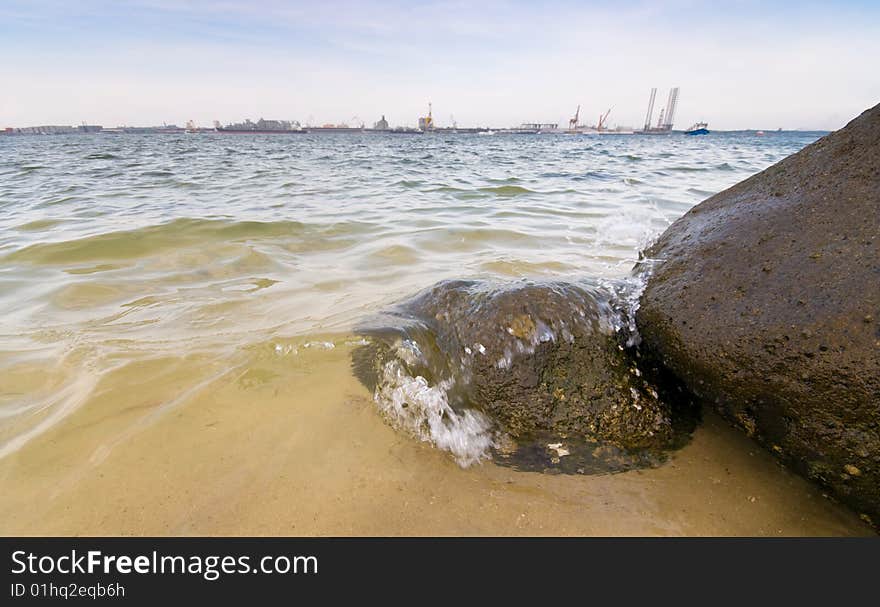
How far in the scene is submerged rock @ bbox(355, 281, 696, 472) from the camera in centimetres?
196

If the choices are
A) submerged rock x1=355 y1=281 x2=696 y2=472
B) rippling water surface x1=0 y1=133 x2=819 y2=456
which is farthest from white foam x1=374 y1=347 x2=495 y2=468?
rippling water surface x1=0 y1=133 x2=819 y2=456

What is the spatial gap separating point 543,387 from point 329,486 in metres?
0.98

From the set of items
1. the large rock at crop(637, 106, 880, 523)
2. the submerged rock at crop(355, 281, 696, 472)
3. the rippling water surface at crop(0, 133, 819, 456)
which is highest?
the large rock at crop(637, 106, 880, 523)

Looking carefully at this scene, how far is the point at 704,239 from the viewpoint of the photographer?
85.5 inches

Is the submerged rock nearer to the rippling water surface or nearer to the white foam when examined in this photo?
the white foam

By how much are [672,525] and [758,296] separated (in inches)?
35.6

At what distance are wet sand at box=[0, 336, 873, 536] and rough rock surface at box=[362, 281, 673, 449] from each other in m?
0.20

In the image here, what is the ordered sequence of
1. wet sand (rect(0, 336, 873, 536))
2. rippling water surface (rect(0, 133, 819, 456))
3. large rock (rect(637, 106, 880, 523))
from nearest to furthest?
large rock (rect(637, 106, 880, 523)), wet sand (rect(0, 336, 873, 536)), rippling water surface (rect(0, 133, 819, 456))

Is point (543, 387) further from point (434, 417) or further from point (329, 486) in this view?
point (329, 486)

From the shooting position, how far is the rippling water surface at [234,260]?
2.67m

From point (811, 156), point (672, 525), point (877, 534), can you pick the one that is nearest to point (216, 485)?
point (672, 525)

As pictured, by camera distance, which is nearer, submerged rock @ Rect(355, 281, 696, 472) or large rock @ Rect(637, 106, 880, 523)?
large rock @ Rect(637, 106, 880, 523)
